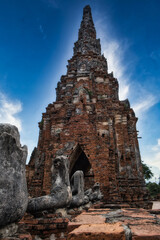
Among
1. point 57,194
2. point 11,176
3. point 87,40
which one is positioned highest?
point 87,40

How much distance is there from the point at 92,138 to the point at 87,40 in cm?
1517

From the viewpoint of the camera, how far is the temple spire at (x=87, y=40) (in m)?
19.5

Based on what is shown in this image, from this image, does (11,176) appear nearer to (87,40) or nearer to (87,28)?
(87,40)

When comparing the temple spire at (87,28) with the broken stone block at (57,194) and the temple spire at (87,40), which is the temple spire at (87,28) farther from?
the broken stone block at (57,194)

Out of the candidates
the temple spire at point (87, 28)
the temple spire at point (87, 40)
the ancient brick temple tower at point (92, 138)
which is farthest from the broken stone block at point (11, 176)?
the temple spire at point (87, 28)

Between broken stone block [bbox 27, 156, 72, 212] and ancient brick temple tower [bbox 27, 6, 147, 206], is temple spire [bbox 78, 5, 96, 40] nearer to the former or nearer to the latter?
ancient brick temple tower [bbox 27, 6, 147, 206]

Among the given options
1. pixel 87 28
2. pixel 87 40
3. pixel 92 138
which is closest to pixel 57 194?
pixel 92 138

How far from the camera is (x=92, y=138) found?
8.98 meters

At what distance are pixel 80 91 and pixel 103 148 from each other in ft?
21.7

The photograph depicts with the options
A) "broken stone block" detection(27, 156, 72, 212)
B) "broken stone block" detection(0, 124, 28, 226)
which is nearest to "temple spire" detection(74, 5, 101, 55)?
"broken stone block" detection(27, 156, 72, 212)

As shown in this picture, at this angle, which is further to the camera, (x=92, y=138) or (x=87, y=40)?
(x=87, y=40)

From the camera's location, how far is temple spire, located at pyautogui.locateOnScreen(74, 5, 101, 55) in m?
19.5

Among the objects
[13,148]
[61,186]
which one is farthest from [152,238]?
[61,186]

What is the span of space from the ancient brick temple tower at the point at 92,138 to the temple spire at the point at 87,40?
1.45 m
